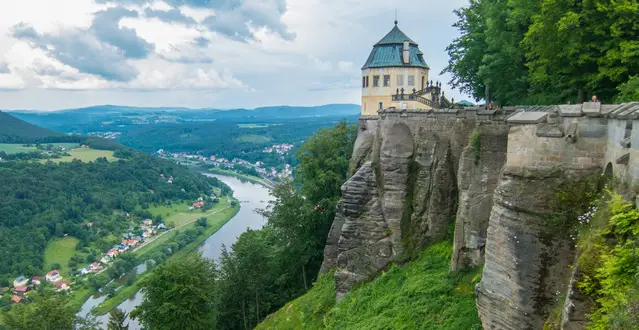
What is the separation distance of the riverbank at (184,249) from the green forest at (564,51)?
2921 centimetres

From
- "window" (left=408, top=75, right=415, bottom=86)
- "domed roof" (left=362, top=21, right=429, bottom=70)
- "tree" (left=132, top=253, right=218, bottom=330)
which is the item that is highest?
"domed roof" (left=362, top=21, right=429, bottom=70)

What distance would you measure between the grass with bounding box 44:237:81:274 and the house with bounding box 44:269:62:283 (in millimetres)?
2970

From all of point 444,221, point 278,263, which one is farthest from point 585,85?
point 278,263

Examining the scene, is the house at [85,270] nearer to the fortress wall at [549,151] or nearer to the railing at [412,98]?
the railing at [412,98]

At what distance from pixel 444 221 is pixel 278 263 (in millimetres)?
16258

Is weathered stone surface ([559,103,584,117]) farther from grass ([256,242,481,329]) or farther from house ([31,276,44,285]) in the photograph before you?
house ([31,276,44,285])

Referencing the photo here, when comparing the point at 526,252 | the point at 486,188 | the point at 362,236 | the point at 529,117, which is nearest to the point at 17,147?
the point at 362,236

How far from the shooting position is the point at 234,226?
101375mm

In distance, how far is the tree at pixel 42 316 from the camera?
28.4m

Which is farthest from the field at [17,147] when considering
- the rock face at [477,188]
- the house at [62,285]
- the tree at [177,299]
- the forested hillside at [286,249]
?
the rock face at [477,188]

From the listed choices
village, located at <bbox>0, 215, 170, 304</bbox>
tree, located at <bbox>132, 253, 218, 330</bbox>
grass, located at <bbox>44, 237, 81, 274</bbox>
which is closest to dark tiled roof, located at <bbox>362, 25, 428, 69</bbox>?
tree, located at <bbox>132, 253, 218, 330</bbox>

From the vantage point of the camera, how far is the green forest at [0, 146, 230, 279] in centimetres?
8912

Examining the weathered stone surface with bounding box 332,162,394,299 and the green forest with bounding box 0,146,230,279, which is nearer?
the weathered stone surface with bounding box 332,162,394,299

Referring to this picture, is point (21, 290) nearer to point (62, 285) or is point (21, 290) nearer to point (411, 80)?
point (62, 285)
